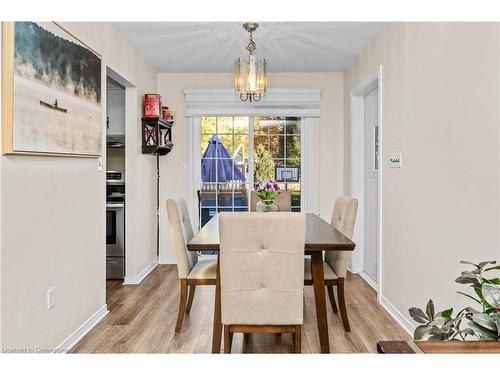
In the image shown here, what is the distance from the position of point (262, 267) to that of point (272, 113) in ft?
11.0

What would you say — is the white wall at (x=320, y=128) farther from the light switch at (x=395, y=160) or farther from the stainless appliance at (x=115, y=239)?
the light switch at (x=395, y=160)

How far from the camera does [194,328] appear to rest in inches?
115

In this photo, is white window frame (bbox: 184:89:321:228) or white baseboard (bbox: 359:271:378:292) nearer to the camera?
white baseboard (bbox: 359:271:378:292)

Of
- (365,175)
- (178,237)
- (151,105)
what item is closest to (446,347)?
(178,237)

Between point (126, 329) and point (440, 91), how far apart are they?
2.72 m

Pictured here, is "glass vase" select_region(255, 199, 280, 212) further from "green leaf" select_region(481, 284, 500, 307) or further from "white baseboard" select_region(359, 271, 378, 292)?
"green leaf" select_region(481, 284, 500, 307)

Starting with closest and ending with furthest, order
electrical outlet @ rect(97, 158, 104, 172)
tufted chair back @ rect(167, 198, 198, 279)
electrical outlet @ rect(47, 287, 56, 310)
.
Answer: electrical outlet @ rect(47, 287, 56, 310)
tufted chair back @ rect(167, 198, 198, 279)
electrical outlet @ rect(97, 158, 104, 172)

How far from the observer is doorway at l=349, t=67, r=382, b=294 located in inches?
164

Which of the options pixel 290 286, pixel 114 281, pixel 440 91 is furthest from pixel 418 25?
pixel 114 281

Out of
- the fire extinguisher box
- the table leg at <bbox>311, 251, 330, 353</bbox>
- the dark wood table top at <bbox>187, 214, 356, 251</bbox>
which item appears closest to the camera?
the dark wood table top at <bbox>187, 214, 356, 251</bbox>

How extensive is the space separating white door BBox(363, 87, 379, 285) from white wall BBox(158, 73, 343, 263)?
0.65 meters

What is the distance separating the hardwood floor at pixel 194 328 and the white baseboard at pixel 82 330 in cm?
4

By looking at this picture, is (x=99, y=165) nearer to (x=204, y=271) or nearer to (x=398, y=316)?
(x=204, y=271)

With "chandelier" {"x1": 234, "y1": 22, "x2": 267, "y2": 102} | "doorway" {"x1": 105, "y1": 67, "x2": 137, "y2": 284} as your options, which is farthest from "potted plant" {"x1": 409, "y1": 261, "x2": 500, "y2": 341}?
"doorway" {"x1": 105, "y1": 67, "x2": 137, "y2": 284}
